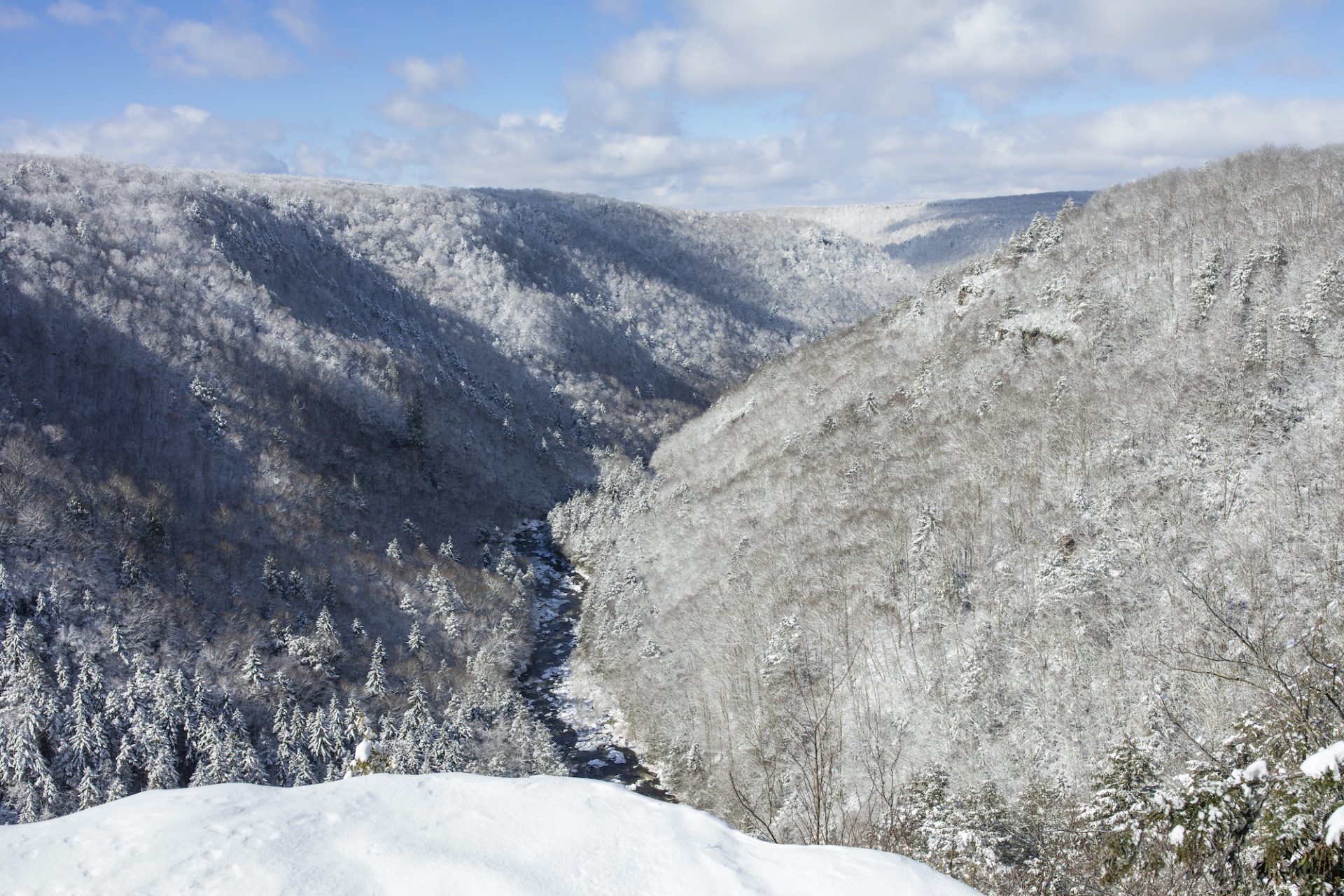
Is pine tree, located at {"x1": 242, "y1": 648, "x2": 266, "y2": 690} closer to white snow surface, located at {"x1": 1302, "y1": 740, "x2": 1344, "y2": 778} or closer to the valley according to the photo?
the valley

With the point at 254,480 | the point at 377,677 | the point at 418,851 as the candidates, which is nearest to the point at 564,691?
the point at 377,677

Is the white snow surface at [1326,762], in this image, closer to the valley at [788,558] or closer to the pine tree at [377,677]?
the valley at [788,558]

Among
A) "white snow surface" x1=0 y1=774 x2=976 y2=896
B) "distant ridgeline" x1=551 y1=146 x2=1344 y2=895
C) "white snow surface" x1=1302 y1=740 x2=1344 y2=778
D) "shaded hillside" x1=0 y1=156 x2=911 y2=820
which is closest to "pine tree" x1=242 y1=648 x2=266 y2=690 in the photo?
"shaded hillside" x1=0 y1=156 x2=911 y2=820

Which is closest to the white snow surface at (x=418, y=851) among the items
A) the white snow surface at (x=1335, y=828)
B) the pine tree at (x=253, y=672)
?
the white snow surface at (x=1335, y=828)

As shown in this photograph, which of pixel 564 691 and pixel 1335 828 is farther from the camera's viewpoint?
pixel 564 691

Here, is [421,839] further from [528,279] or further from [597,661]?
[528,279]

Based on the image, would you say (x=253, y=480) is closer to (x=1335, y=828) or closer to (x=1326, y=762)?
(x=1326, y=762)
